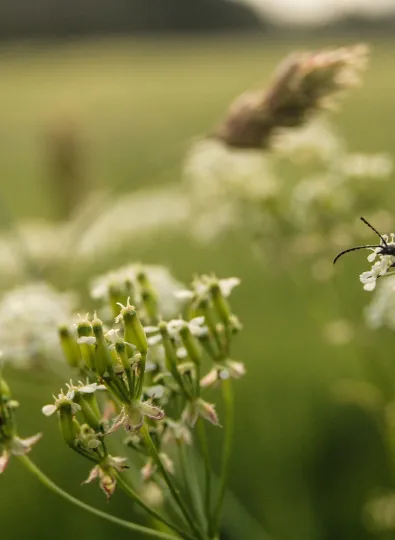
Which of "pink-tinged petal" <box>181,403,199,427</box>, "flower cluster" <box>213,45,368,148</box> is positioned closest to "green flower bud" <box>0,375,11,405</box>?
"pink-tinged petal" <box>181,403,199,427</box>

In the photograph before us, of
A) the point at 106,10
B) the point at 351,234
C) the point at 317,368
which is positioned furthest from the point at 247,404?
the point at 106,10

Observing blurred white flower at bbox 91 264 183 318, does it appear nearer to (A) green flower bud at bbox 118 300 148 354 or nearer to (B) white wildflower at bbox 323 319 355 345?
(A) green flower bud at bbox 118 300 148 354

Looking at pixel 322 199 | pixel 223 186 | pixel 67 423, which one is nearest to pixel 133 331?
pixel 67 423

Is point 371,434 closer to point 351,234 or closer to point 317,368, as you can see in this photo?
point 317,368

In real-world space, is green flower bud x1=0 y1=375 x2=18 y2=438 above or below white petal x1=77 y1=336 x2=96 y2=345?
below

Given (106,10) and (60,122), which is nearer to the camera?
(60,122)

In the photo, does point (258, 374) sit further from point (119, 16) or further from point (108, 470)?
point (119, 16)
